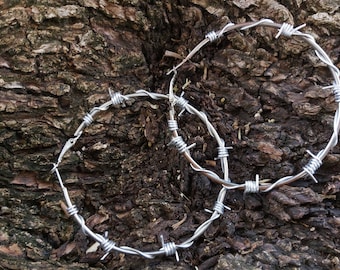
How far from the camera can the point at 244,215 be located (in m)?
1.23

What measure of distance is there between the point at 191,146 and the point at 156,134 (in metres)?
0.12

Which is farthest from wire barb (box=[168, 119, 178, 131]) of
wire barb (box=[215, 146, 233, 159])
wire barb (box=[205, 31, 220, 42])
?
wire barb (box=[205, 31, 220, 42])

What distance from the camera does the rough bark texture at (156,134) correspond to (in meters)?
1.20

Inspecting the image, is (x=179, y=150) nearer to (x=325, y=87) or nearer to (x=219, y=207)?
(x=219, y=207)

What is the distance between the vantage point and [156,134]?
1338mm

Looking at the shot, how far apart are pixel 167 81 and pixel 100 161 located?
293 millimetres

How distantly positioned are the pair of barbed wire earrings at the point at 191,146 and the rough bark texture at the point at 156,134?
27mm

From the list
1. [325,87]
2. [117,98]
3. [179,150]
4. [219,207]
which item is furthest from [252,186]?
[117,98]

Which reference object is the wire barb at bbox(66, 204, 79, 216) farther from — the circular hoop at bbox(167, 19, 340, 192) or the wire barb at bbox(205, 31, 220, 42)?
the wire barb at bbox(205, 31, 220, 42)

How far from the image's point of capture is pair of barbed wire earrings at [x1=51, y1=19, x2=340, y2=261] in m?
1.19

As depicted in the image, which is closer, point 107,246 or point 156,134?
point 107,246

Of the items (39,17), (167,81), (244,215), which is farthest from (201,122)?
(39,17)

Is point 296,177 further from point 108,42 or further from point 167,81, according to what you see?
point 108,42

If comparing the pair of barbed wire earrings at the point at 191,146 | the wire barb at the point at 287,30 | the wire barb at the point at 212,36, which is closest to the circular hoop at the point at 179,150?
the pair of barbed wire earrings at the point at 191,146
